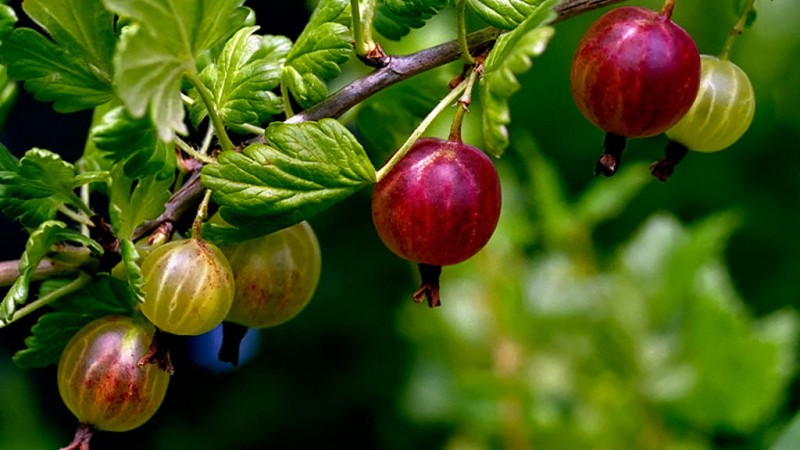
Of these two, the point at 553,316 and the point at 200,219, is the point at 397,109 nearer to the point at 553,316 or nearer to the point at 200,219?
the point at 200,219

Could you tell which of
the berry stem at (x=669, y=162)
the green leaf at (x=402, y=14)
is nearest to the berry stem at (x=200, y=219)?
the green leaf at (x=402, y=14)

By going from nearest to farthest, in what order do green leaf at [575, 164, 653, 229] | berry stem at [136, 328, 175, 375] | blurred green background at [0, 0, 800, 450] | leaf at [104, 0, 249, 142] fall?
1. leaf at [104, 0, 249, 142]
2. berry stem at [136, 328, 175, 375]
3. blurred green background at [0, 0, 800, 450]
4. green leaf at [575, 164, 653, 229]

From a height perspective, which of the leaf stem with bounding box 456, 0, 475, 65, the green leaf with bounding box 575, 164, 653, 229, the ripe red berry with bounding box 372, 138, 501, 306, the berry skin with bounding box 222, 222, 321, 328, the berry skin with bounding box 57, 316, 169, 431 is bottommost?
the green leaf with bounding box 575, 164, 653, 229

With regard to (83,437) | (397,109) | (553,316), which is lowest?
(553,316)

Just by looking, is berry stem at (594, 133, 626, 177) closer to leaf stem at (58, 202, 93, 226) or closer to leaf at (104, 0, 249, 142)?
leaf at (104, 0, 249, 142)

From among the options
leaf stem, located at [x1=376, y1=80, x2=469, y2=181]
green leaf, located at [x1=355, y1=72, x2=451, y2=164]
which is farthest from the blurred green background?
leaf stem, located at [x1=376, y1=80, x2=469, y2=181]

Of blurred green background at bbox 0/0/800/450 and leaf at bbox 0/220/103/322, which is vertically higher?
leaf at bbox 0/220/103/322

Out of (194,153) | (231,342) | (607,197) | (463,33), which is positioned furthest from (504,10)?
(607,197)
